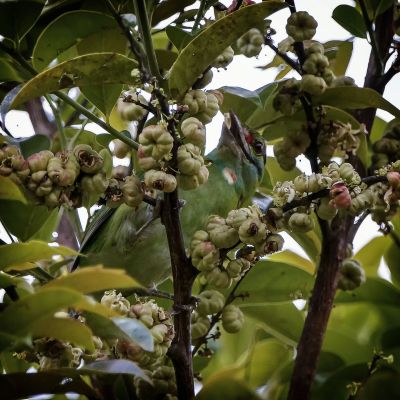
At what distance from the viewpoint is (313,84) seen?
1.45 meters

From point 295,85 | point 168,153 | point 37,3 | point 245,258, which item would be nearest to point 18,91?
point 37,3

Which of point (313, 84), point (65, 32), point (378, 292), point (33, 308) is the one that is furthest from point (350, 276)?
point (33, 308)

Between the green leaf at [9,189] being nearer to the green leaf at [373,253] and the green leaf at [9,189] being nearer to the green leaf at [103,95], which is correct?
the green leaf at [103,95]

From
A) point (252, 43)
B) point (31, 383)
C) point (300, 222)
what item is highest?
point (252, 43)

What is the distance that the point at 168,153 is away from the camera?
1.10 m

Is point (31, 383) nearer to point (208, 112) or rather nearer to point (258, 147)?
point (208, 112)

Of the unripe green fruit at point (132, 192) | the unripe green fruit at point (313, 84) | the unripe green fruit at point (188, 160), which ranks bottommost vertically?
the unripe green fruit at point (132, 192)

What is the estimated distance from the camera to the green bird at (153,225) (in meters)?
2.03

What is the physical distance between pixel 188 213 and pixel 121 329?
1.13 metres

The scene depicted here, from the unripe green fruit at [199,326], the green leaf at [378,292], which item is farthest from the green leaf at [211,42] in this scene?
the green leaf at [378,292]

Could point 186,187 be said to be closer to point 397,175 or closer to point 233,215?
point 233,215

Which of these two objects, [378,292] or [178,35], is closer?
[178,35]

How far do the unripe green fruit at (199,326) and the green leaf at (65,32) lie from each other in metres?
0.51

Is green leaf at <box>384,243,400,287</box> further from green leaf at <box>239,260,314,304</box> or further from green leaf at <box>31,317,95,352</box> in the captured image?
green leaf at <box>31,317,95,352</box>
